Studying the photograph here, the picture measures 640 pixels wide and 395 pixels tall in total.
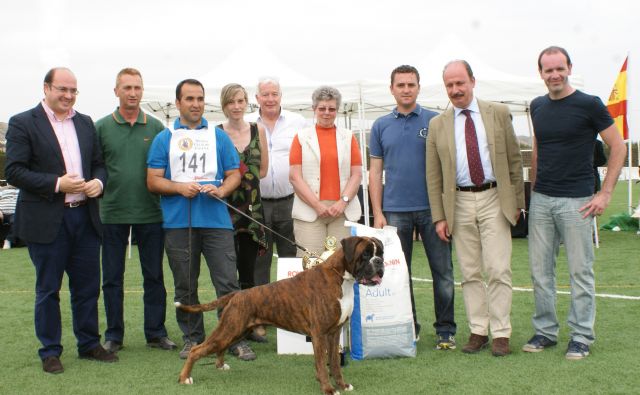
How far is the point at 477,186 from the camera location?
4.65 m

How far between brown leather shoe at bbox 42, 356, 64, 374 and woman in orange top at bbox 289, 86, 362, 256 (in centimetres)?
182

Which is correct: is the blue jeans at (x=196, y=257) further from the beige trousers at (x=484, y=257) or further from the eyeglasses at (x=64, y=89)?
the beige trousers at (x=484, y=257)

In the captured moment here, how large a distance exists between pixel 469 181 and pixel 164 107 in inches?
411

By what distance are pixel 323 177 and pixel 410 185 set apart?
0.63 m

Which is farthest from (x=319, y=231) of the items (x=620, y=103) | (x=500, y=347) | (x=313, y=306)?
(x=620, y=103)

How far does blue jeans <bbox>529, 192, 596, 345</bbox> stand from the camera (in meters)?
4.44

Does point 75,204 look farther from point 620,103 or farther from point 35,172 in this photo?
point 620,103

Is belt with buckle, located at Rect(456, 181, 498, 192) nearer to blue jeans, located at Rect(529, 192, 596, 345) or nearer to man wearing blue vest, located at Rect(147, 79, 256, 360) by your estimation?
blue jeans, located at Rect(529, 192, 596, 345)

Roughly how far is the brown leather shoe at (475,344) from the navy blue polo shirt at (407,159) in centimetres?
98

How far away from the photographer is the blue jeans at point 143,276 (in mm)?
4872

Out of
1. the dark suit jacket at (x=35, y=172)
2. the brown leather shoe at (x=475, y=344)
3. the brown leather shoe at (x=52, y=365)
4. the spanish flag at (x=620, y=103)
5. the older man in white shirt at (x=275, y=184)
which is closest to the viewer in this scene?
the dark suit jacket at (x=35, y=172)

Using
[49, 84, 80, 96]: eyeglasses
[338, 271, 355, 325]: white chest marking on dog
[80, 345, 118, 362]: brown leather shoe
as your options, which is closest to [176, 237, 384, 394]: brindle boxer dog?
[338, 271, 355, 325]: white chest marking on dog

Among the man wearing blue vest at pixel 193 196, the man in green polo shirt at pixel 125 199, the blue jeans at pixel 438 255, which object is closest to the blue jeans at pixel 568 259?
the blue jeans at pixel 438 255

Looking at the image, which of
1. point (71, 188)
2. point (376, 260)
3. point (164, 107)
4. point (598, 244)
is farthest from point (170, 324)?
point (164, 107)
